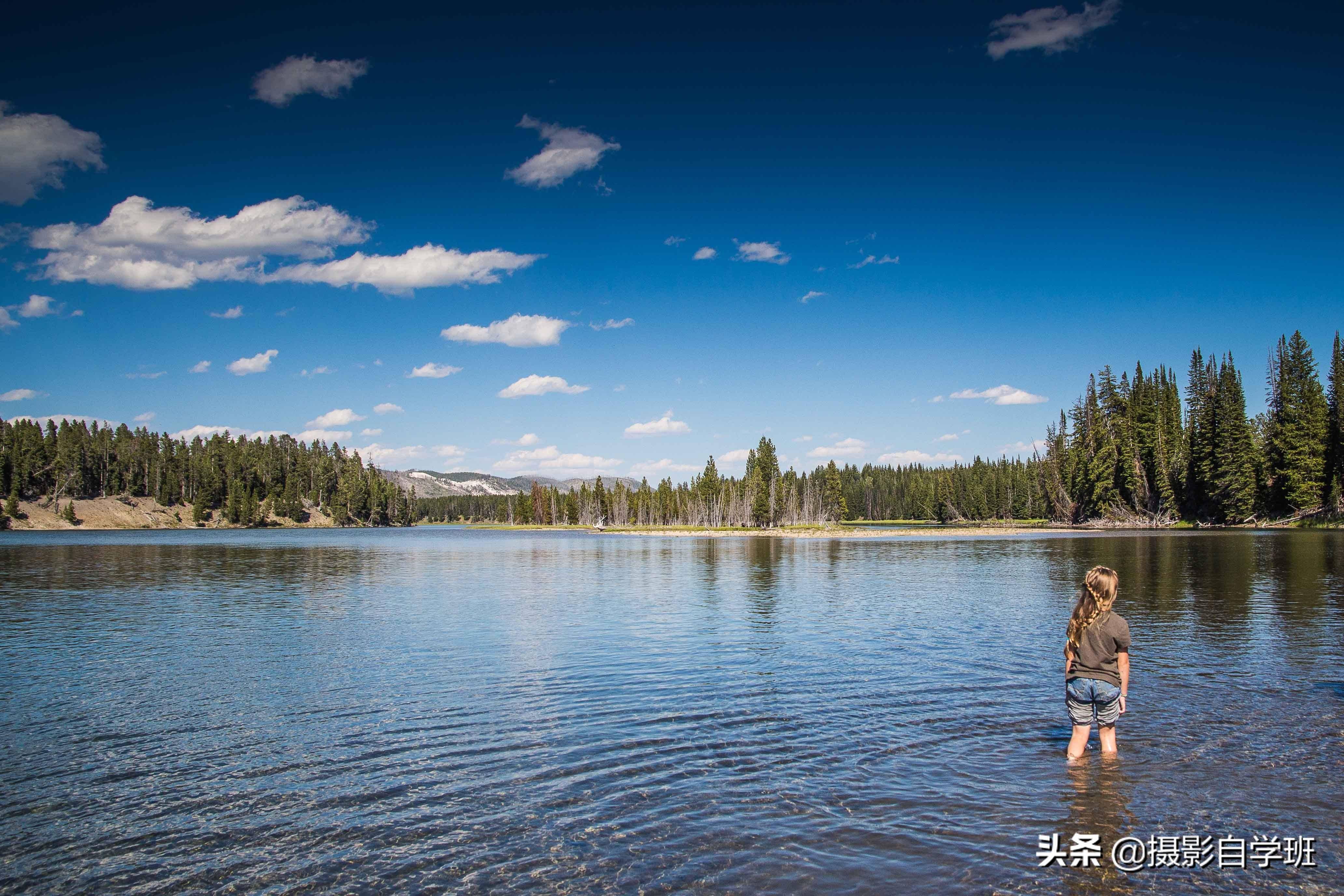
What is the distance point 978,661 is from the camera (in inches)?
827

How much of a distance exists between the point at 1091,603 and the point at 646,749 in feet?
25.9

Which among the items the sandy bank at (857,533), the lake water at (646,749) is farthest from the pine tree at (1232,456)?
the lake water at (646,749)

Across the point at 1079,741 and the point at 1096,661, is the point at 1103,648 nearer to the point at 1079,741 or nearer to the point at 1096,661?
the point at 1096,661

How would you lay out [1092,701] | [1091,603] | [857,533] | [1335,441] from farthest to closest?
1. [857,533]
2. [1335,441]
3. [1092,701]
4. [1091,603]

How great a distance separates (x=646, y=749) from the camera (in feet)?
44.8

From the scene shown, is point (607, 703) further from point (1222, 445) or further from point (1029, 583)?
point (1222, 445)

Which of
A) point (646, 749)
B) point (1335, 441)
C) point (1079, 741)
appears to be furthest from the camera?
point (1335, 441)

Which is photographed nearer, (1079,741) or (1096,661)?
(1096,661)

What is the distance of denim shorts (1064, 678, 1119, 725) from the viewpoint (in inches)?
463

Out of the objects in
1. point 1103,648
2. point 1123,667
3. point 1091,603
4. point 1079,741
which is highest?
point 1091,603

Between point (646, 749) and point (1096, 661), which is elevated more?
point (1096, 661)

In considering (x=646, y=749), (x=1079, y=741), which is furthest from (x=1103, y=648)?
(x=646, y=749)

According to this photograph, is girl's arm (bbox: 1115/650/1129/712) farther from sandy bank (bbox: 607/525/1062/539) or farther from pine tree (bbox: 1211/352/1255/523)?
pine tree (bbox: 1211/352/1255/523)

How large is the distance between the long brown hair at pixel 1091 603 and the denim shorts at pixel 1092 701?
480 millimetres
